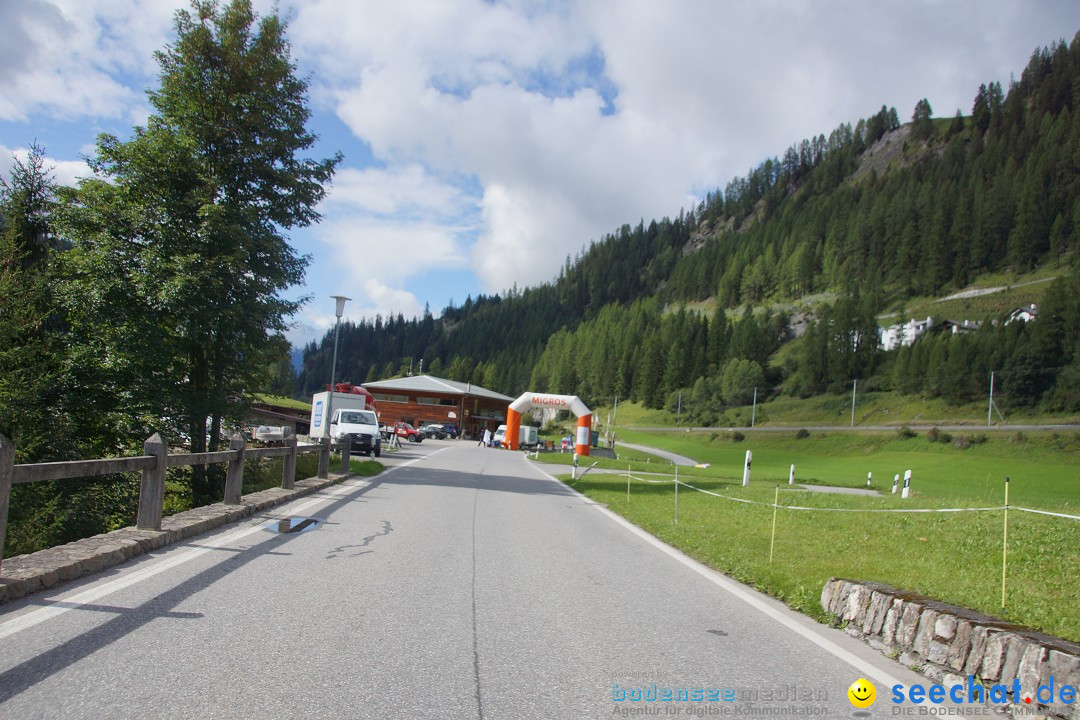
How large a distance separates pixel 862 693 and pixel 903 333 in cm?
12186

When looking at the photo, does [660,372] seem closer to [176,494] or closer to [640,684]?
[176,494]

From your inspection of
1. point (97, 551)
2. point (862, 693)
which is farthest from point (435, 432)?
point (862, 693)

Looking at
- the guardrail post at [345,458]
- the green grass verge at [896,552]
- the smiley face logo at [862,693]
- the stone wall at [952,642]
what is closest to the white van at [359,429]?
the guardrail post at [345,458]

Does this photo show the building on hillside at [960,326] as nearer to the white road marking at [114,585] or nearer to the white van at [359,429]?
the white van at [359,429]

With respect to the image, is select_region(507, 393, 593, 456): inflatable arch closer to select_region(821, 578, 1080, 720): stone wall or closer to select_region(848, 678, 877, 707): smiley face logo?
select_region(821, 578, 1080, 720): stone wall

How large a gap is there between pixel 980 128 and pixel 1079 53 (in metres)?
25.6

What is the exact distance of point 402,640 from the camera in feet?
17.4

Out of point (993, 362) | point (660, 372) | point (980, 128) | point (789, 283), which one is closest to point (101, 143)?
point (993, 362)

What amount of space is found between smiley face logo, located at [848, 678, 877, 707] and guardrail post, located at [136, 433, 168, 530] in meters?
7.75

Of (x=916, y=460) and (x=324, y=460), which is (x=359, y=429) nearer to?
(x=324, y=460)

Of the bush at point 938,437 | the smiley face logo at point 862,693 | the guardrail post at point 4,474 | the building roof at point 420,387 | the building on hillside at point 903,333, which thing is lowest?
the smiley face logo at point 862,693

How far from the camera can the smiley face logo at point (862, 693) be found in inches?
181

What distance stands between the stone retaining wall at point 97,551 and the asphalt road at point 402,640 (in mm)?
153

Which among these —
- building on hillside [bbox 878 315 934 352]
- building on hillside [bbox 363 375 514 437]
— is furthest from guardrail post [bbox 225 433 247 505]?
building on hillside [bbox 878 315 934 352]
